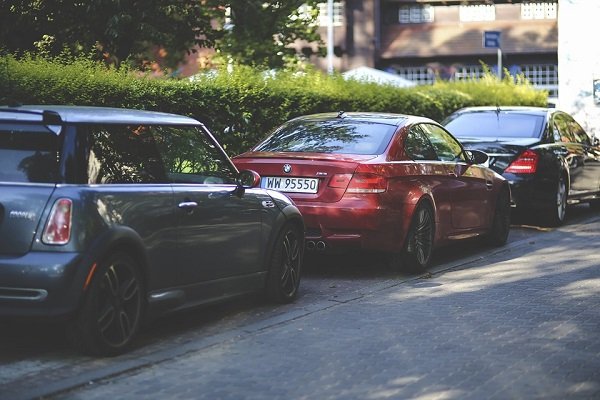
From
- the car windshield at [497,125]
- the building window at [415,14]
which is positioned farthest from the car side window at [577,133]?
the building window at [415,14]

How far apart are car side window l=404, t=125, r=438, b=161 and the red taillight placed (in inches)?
144

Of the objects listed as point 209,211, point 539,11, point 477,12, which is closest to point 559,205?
point 209,211

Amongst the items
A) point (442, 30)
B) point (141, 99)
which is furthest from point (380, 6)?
point (141, 99)

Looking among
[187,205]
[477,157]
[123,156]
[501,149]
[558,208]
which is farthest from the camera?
[558,208]

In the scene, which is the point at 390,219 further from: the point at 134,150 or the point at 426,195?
the point at 134,150

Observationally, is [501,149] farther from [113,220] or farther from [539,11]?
[539,11]

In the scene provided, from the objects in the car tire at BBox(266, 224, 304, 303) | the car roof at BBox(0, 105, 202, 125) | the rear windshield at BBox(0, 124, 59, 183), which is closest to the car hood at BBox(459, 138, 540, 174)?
the car tire at BBox(266, 224, 304, 303)

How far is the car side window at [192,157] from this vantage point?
26.1 ft

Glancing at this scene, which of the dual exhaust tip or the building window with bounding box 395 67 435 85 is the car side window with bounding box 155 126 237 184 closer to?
the dual exhaust tip

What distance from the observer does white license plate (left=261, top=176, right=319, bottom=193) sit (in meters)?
10.6

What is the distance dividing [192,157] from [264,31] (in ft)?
60.4

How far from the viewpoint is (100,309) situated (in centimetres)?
701

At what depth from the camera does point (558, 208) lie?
1606cm

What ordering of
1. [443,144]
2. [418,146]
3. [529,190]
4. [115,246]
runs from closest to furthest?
[115,246]
[418,146]
[443,144]
[529,190]
